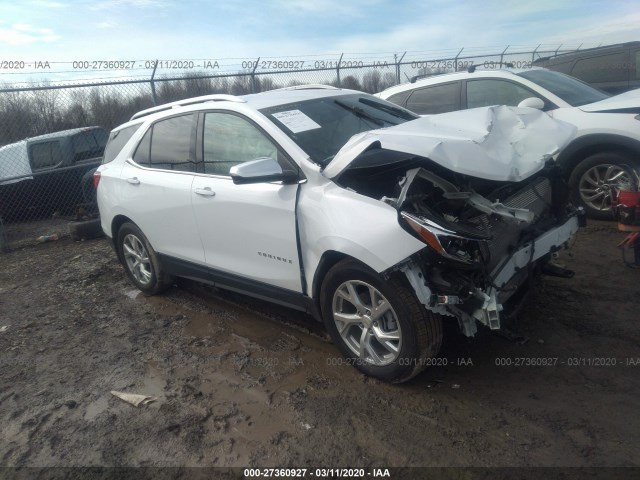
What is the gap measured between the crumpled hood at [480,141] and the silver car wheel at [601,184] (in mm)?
2406

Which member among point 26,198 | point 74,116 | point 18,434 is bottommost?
point 18,434

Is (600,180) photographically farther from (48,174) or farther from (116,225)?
(48,174)

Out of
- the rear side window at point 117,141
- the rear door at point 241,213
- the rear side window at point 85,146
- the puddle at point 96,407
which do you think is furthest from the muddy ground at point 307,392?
the rear side window at point 85,146

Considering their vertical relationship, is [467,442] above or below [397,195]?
below

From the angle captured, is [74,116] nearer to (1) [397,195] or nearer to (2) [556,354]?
(1) [397,195]

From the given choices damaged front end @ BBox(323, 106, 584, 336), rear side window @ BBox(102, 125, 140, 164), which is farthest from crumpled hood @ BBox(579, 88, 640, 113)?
rear side window @ BBox(102, 125, 140, 164)

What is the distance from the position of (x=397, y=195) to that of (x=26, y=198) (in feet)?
27.2

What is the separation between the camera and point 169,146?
14.6 ft

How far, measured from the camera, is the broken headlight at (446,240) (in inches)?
103

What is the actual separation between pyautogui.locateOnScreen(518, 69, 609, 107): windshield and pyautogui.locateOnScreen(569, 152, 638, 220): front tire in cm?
81

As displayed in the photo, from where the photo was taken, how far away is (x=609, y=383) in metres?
2.98

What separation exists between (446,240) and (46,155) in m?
8.80

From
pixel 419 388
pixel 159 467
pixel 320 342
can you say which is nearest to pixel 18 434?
pixel 159 467

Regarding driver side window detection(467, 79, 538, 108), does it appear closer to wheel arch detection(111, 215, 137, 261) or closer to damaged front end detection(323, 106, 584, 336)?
damaged front end detection(323, 106, 584, 336)
